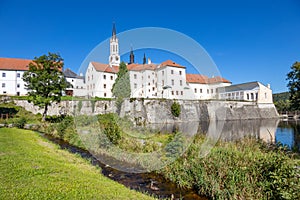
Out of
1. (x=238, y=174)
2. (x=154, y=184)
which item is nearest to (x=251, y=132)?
(x=238, y=174)

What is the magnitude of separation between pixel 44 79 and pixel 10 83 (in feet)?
103

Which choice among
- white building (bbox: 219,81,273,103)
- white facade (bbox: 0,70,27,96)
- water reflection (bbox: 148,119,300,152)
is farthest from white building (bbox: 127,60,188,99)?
white facade (bbox: 0,70,27,96)

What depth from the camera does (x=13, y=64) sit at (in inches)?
1999

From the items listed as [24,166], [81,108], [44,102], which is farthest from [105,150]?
[44,102]

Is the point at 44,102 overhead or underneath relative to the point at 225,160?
overhead

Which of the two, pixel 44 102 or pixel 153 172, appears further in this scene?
pixel 44 102

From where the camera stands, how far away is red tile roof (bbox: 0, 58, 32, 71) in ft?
162

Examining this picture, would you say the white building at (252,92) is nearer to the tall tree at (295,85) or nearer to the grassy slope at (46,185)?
the tall tree at (295,85)

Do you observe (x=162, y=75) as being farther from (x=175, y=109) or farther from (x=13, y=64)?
(x=13, y=64)

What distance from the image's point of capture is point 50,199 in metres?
4.32

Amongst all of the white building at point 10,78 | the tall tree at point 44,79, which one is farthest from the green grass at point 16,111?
the white building at point 10,78

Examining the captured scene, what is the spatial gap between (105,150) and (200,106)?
3488 centimetres

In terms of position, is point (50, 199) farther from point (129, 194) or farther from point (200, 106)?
point (200, 106)

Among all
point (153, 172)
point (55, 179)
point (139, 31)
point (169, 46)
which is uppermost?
point (139, 31)
